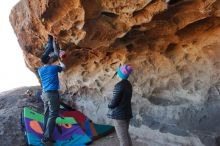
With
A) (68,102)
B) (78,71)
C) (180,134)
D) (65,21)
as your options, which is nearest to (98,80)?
(78,71)

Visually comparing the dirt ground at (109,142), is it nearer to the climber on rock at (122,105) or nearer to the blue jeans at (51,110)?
the blue jeans at (51,110)

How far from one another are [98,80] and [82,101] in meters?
0.86

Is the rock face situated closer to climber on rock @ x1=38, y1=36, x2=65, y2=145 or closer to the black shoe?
climber on rock @ x1=38, y1=36, x2=65, y2=145

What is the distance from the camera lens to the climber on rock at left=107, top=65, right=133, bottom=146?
17.7 ft

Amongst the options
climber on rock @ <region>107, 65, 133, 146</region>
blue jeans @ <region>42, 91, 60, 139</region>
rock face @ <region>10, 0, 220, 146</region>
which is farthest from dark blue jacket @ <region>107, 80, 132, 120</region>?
blue jeans @ <region>42, 91, 60, 139</region>

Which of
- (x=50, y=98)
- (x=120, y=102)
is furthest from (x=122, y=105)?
(x=50, y=98)

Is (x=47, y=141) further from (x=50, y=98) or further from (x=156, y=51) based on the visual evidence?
(x=156, y=51)

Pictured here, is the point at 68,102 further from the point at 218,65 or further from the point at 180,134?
the point at 218,65

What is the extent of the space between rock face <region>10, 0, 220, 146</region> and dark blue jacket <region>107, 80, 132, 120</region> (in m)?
1.28

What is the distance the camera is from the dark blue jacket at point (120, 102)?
539 centimetres

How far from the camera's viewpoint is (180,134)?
6211mm

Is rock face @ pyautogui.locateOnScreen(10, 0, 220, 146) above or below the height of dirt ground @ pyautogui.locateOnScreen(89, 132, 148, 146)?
above

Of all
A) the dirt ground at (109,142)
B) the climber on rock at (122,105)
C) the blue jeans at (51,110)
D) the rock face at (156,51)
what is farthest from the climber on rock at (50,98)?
the climber on rock at (122,105)

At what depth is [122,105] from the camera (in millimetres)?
5441
